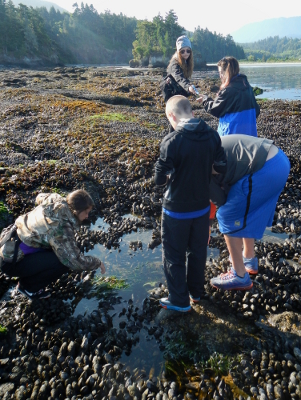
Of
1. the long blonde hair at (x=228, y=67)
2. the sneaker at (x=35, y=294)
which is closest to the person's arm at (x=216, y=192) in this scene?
the long blonde hair at (x=228, y=67)

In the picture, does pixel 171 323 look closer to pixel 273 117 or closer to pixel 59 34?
pixel 273 117

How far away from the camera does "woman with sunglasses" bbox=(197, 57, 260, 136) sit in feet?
15.2

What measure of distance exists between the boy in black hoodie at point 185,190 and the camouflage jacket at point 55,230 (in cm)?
113

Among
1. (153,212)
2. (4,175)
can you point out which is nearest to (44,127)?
(4,175)

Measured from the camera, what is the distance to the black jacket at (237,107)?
4645mm

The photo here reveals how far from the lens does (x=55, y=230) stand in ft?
11.5

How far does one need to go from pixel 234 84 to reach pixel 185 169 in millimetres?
2460

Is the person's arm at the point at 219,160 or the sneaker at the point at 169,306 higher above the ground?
the person's arm at the point at 219,160

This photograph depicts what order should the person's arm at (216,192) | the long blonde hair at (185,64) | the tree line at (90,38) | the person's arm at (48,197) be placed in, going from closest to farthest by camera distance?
the person's arm at (216,192) < the person's arm at (48,197) < the long blonde hair at (185,64) < the tree line at (90,38)

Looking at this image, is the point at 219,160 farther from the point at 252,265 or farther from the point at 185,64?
the point at 185,64

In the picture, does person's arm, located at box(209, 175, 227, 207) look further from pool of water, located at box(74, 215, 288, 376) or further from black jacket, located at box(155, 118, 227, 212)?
pool of water, located at box(74, 215, 288, 376)

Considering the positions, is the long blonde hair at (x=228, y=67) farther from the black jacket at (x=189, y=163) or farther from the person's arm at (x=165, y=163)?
the person's arm at (x=165, y=163)

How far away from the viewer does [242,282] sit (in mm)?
3936

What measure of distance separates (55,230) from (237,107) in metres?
3.34
